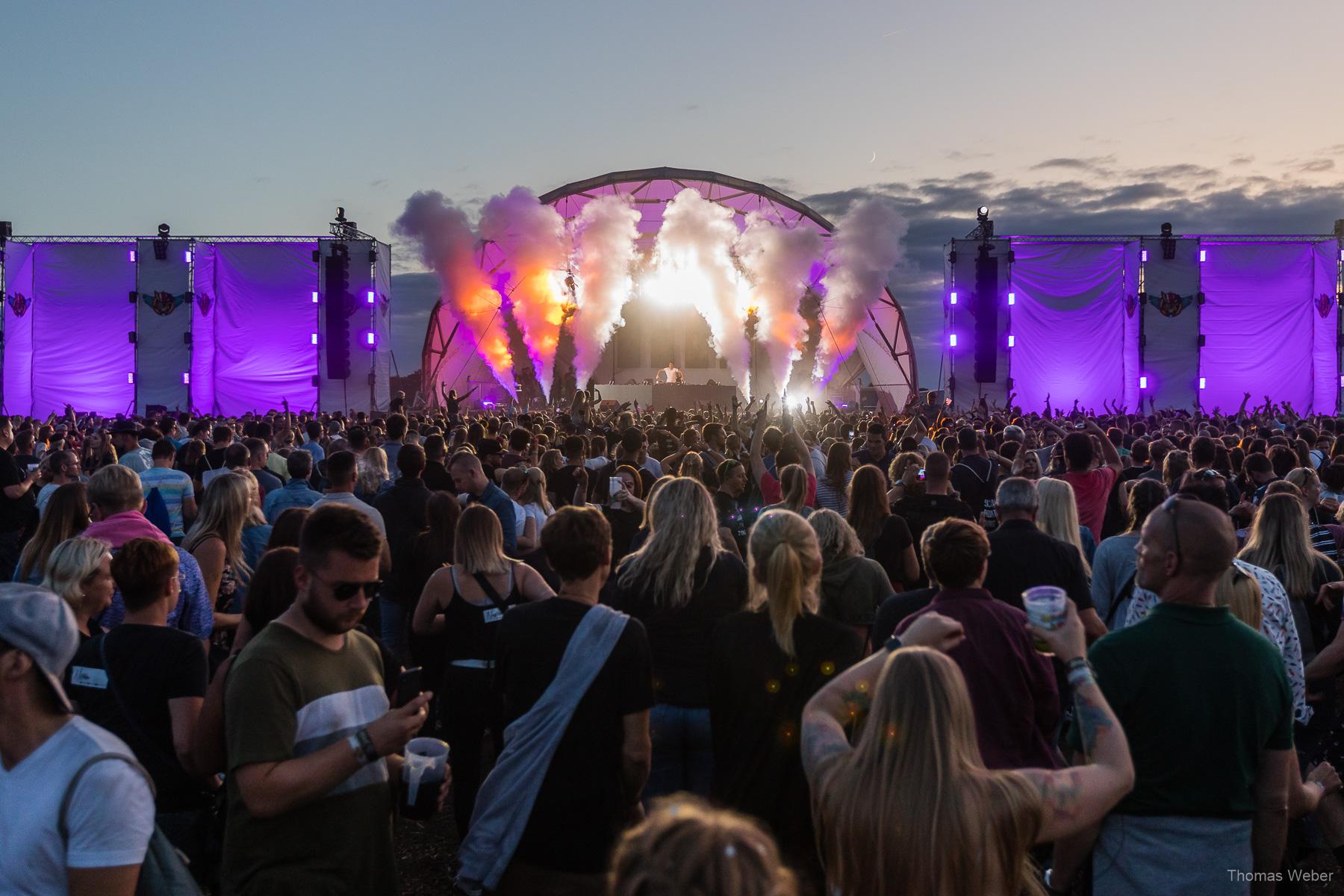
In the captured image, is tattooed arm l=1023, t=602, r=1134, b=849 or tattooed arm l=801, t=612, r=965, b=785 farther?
tattooed arm l=801, t=612, r=965, b=785

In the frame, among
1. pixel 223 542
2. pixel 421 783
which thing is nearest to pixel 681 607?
pixel 421 783

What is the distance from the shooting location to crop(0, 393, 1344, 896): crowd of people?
2002 millimetres

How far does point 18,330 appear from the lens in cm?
2992

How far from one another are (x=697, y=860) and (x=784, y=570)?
208cm

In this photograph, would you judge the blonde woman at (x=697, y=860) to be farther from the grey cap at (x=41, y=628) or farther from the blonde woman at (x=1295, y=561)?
the blonde woman at (x=1295, y=561)

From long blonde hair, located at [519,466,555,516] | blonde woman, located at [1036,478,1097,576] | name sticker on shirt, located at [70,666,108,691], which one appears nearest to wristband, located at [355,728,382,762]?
name sticker on shirt, located at [70,666,108,691]

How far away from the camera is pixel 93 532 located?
185 inches

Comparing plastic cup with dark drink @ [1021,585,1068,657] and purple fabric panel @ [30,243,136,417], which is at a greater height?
purple fabric panel @ [30,243,136,417]

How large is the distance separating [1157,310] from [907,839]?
30.7 metres

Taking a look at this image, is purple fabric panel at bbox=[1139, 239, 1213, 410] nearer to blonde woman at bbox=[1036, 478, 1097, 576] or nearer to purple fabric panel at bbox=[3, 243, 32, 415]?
blonde woman at bbox=[1036, 478, 1097, 576]

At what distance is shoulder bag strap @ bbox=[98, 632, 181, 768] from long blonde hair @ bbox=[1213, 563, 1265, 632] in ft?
11.0

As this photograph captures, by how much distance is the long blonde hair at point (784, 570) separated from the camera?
333cm

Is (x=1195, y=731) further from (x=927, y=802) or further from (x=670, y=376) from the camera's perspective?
(x=670, y=376)

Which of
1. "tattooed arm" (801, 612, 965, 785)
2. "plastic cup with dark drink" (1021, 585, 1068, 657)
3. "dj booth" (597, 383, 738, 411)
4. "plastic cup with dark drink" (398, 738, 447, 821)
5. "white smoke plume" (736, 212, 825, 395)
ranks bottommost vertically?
"plastic cup with dark drink" (398, 738, 447, 821)
